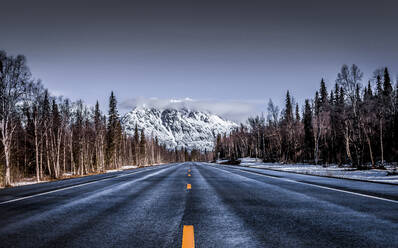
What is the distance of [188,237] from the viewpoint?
3.34 metres

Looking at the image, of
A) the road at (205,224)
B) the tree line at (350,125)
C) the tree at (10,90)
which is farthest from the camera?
the tree line at (350,125)

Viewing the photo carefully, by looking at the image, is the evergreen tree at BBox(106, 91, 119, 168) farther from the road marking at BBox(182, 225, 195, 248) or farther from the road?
the road marking at BBox(182, 225, 195, 248)

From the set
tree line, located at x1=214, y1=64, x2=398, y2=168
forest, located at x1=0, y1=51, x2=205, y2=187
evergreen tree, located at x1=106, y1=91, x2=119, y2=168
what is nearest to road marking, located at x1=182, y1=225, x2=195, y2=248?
forest, located at x1=0, y1=51, x2=205, y2=187


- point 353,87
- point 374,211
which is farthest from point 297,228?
point 353,87

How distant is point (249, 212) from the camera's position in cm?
500

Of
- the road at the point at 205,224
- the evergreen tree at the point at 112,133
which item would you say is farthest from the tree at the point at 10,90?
the evergreen tree at the point at 112,133

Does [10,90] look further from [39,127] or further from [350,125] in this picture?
[350,125]

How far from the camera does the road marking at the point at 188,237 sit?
9.92ft

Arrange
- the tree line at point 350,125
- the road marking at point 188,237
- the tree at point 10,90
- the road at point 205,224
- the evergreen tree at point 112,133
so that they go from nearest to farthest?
the road marking at point 188,237 → the road at point 205,224 → the tree at point 10,90 → the tree line at point 350,125 → the evergreen tree at point 112,133

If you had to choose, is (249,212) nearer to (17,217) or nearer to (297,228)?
(297,228)

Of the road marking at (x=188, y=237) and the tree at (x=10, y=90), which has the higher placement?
the tree at (x=10, y=90)

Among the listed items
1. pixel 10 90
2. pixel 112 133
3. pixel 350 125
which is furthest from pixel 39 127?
pixel 350 125

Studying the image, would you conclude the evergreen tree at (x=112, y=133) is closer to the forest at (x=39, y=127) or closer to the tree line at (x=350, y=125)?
the forest at (x=39, y=127)

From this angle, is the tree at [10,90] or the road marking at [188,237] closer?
the road marking at [188,237]
